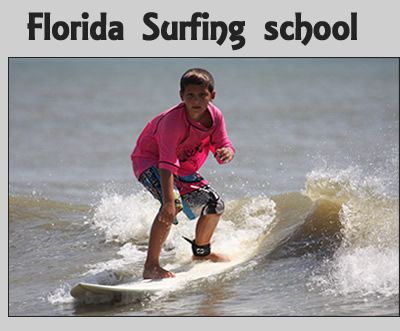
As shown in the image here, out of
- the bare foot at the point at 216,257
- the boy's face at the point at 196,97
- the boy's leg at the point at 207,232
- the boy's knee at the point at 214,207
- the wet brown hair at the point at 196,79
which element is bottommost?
the bare foot at the point at 216,257

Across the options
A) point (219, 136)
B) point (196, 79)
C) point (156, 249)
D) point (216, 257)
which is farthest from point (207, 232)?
point (196, 79)

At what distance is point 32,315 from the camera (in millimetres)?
4031

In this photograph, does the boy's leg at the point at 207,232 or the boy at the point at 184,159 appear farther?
the boy's leg at the point at 207,232

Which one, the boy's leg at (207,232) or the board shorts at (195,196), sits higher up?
the board shorts at (195,196)

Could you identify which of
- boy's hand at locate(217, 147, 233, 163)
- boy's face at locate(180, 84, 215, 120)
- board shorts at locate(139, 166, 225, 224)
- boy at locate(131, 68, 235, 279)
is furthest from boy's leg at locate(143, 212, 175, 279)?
boy's face at locate(180, 84, 215, 120)

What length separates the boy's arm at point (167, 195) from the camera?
14.1ft

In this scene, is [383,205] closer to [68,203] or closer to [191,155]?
[191,155]

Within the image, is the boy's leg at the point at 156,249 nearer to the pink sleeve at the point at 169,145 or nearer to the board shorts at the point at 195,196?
the board shorts at the point at 195,196

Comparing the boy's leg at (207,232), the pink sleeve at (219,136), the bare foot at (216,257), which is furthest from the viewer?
the bare foot at (216,257)

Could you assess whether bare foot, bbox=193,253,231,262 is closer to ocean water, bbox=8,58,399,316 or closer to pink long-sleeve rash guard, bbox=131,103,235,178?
ocean water, bbox=8,58,399,316

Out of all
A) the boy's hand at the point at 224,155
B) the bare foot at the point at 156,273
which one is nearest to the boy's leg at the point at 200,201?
the boy's hand at the point at 224,155

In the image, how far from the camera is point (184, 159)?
461 cm

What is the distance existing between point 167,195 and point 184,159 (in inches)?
15.5

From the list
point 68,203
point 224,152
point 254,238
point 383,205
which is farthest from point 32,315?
point 68,203
